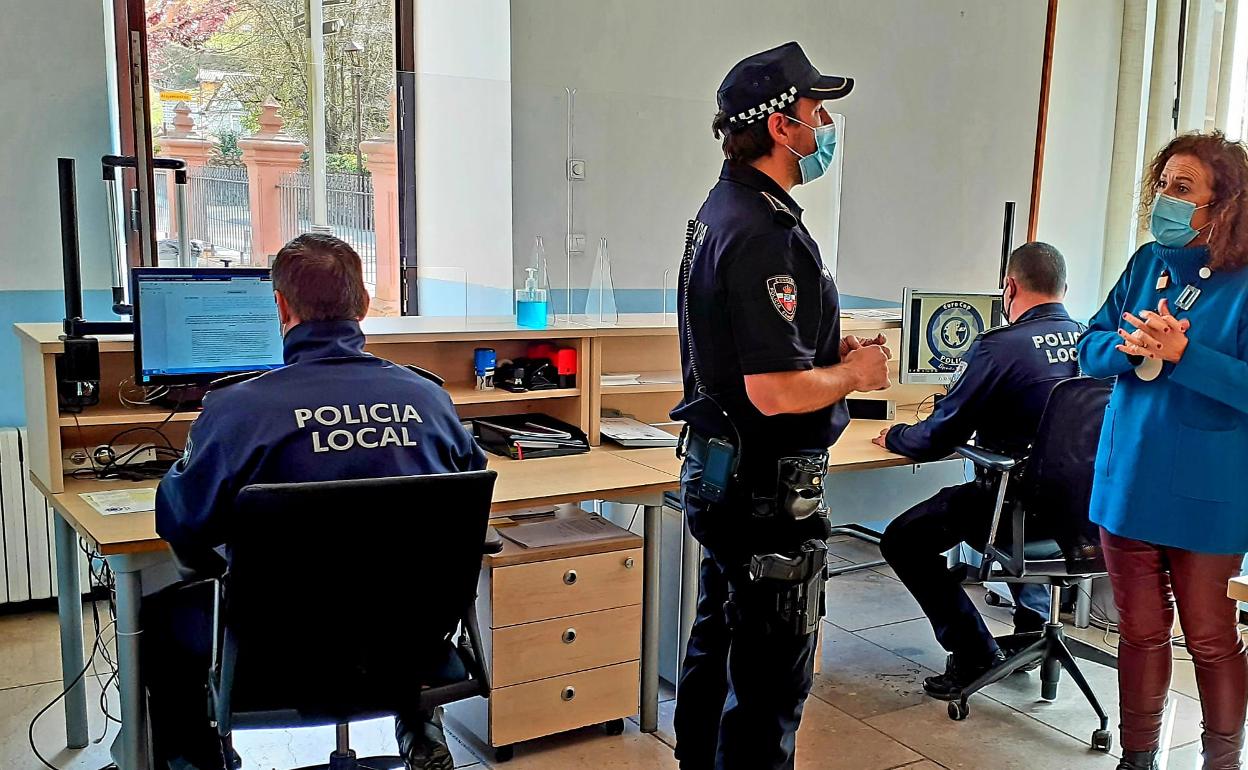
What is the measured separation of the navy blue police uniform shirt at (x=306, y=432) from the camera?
1.75 meters

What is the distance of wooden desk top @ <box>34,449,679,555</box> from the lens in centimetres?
210

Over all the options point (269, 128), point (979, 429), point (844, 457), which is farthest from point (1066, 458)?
point (269, 128)

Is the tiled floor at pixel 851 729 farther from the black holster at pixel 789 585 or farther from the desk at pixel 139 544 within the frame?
the black holster at pixel 789 585

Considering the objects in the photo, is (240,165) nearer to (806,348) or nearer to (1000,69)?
(806,348)

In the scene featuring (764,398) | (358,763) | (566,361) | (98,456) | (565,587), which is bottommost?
(358,763)

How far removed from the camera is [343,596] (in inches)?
66.9

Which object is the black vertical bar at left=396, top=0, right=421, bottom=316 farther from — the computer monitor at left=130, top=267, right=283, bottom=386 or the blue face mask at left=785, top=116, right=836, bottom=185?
the blue face mask at left=785, top=116, right=836, bottom=185

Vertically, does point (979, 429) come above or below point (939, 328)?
below

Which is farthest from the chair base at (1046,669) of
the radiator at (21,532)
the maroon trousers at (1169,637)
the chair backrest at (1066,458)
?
the radiator at (21,532)

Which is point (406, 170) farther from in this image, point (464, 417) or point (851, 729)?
point (851, 729)

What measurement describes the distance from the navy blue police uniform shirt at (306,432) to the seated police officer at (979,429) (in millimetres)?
1596

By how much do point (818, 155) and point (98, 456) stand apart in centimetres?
190

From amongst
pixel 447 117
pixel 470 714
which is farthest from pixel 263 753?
pixel 447 117

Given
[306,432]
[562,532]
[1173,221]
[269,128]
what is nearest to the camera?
[306,432]
